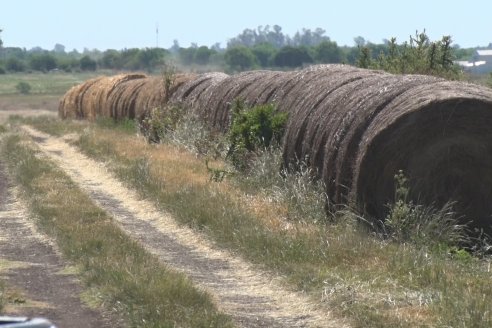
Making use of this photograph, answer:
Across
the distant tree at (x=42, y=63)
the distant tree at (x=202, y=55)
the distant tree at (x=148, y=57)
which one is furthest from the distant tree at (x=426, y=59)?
the distant tree at (x=42, y=63)

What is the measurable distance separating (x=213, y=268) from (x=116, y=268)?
153 centimetres

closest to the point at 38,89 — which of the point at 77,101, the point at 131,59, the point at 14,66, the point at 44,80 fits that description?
the point at 44,80

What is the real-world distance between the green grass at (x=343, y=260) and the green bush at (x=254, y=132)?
968 millimetres

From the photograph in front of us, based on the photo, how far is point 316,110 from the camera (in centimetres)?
1638

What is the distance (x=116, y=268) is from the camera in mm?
11102

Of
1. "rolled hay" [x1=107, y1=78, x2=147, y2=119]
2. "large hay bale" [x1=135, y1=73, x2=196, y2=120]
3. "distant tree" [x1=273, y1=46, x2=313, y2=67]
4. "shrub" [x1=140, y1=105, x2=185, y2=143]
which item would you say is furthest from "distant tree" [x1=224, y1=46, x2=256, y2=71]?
"shrub" [x1=140, y1=105, x2=185, y2=143]

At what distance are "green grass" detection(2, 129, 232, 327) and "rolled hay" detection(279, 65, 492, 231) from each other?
2.90m

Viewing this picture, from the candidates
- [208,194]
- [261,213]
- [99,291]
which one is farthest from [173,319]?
[208,194]

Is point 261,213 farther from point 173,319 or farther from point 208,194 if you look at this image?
point 173,319

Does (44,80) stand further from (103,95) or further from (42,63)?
(103,95)

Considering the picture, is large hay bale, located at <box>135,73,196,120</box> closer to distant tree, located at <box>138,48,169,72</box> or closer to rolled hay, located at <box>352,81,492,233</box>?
rolled hay, located at <box>352,81,492,233</box>

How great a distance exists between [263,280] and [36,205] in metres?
5.98

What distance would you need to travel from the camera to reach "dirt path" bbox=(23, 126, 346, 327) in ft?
32.5

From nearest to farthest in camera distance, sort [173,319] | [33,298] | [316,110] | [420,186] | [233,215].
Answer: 1. [173,319]
2. [33,298]
3. [420,186]
4. [233,215]
5. [316,110]
